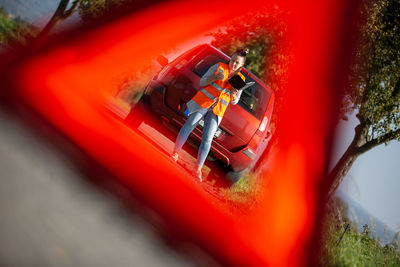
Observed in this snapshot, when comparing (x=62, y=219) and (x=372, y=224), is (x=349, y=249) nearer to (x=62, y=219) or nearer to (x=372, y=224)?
(x=372, y=224)

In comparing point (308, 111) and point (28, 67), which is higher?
point (308, 111)

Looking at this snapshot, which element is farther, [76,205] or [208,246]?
[208,246]

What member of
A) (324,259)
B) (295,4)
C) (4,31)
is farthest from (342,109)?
(4,31)

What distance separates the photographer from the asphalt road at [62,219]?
60.6 inches

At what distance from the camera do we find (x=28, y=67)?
128 inches

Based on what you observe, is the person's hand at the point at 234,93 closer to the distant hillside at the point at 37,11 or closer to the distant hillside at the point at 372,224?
the distant hillside at the point at 372,224

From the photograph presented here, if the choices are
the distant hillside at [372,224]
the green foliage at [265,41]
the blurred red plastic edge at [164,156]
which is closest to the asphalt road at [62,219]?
the blurred red plastic edge at [164,156]

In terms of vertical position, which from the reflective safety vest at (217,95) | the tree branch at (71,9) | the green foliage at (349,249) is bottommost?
the green foliage at (349,249)

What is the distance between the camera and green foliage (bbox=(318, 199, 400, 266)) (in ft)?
12.1

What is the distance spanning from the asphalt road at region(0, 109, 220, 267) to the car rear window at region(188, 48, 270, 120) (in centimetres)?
177

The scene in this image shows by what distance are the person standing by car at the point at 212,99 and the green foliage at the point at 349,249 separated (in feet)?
6.21

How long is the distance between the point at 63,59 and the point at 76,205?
234 cm

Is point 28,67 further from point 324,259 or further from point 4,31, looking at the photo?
point 324,259

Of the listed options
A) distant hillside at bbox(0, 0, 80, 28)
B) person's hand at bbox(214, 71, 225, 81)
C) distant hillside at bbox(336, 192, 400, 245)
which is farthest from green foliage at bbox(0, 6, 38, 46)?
distant hillside at bbox(336, 192, 400, 245)
